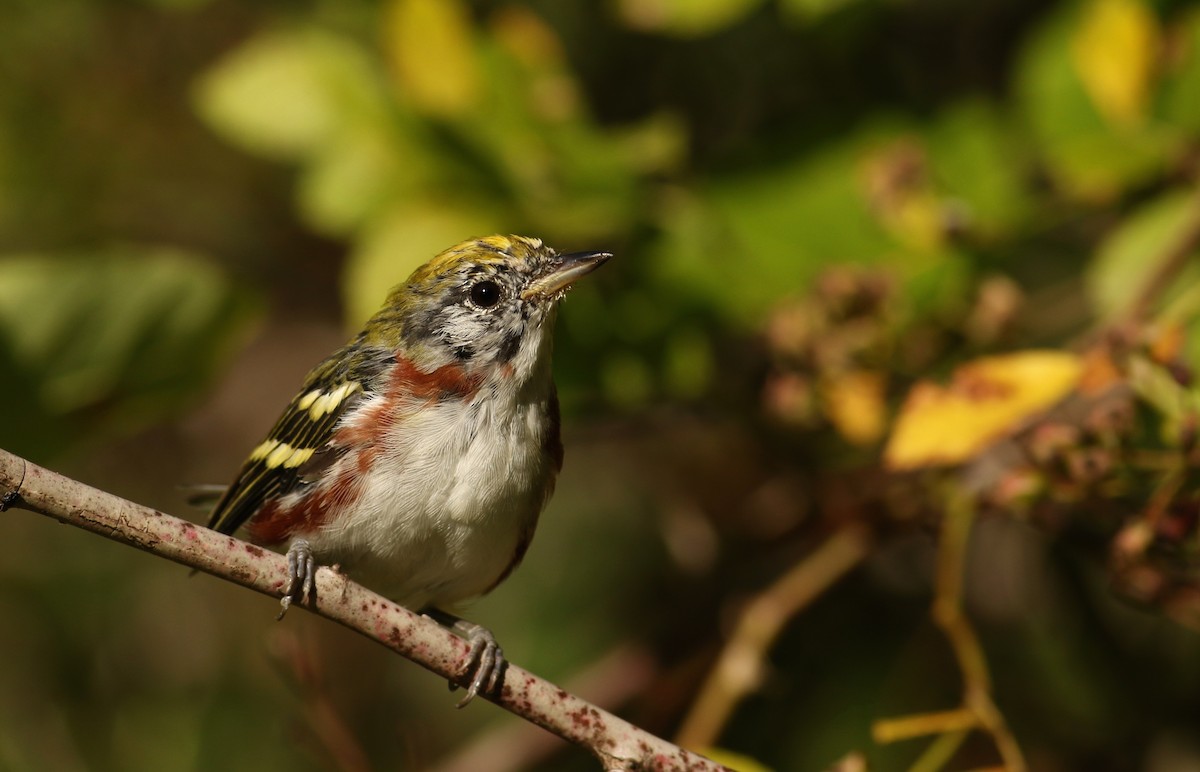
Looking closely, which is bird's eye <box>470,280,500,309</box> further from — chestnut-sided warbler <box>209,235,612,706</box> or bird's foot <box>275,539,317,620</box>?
bird's foot <box>275,539,317,620</box>

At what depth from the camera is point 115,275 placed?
346 cm

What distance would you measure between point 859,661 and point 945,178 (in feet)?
6.40

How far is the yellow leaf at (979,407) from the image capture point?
9.97ft

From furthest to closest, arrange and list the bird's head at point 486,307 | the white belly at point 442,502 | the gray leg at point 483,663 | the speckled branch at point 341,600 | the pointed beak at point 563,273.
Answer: the bird's head at point 486,307 → the pointed beak at point 563,273 → the white belly at point 442,502 → the gray leg at point 483,663 → the speckled branch at point 341,600

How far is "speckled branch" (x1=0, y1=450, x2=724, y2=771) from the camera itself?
92.3 inches

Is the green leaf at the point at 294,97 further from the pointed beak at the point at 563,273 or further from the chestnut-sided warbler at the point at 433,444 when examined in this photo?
Answer: the pointed beak at the point at 563,273

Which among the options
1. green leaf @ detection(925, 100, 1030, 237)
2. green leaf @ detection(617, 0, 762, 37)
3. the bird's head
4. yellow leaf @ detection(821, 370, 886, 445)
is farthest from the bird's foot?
green leaf @ detection(925, 100, 1030, 237)

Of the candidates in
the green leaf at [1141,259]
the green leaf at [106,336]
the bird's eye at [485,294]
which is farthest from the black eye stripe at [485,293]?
the green leaf at [1141,259]

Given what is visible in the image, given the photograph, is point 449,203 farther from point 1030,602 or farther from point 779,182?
point 1030,602

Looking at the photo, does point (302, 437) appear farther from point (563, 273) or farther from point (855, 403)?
point (855, 403)

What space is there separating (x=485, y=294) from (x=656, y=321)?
59 centimetres

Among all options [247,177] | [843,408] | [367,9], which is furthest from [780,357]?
[247,177]

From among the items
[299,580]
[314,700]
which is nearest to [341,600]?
[299,580]

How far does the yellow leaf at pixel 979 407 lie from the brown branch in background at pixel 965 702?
269mm
